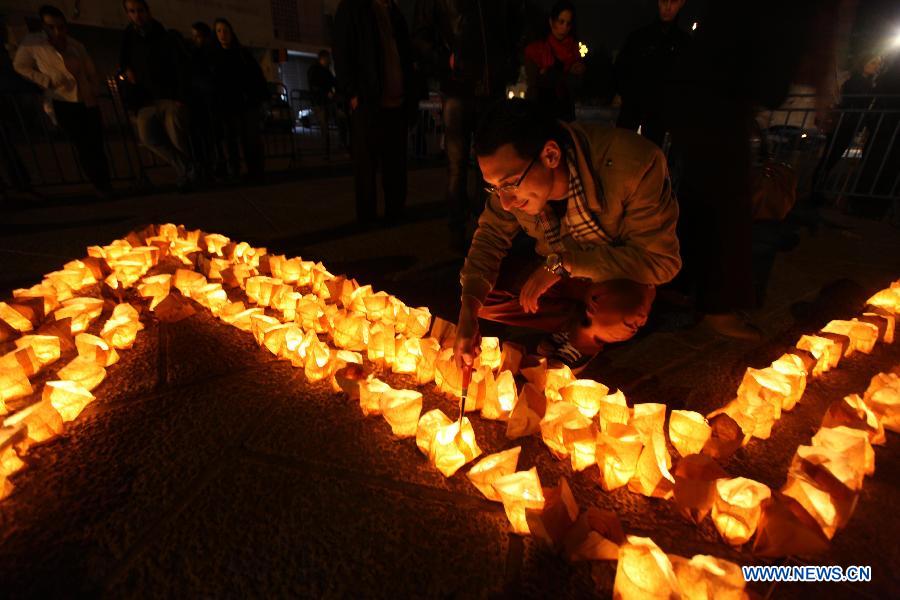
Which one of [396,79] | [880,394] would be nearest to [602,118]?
[396,79]

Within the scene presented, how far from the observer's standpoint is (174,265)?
326 cm

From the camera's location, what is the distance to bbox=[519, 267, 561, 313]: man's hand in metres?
1.97

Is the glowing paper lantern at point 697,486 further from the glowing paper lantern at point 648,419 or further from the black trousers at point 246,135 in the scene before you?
the black trousers at point 246,135

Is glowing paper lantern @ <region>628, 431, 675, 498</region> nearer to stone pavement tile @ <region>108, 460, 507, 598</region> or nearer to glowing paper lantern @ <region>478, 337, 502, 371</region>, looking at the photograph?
stone pavement tile @ <region>108, 460, 507, 598</region>

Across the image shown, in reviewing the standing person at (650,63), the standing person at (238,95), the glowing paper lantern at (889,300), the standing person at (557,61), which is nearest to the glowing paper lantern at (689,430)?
the glowing paper lantern at (889,300)

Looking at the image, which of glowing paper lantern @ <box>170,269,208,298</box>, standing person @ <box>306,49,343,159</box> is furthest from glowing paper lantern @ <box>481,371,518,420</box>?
standing person @ <box>306,49,343,159</box>

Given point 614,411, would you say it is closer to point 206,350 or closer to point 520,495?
point 520,495

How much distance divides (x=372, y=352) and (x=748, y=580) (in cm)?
154

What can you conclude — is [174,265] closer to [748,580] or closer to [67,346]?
[67,346]

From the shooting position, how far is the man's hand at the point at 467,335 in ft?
5.84

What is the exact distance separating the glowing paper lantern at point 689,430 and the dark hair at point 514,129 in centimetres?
104

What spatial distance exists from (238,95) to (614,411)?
6.69 meters

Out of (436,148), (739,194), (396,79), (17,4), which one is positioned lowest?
(436,148)

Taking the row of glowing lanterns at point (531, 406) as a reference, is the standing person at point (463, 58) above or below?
above
